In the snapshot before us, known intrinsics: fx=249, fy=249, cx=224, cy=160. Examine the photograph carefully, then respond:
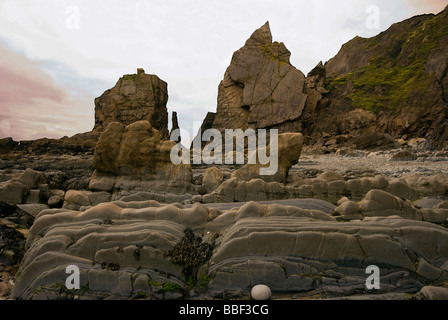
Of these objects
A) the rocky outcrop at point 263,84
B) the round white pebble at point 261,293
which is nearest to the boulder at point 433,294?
the round white pebble at point 261,293

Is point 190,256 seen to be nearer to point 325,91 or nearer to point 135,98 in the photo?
point 325,91

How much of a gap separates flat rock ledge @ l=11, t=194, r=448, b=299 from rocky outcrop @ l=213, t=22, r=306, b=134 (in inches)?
1990

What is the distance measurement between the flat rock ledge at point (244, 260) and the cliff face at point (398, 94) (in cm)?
3976

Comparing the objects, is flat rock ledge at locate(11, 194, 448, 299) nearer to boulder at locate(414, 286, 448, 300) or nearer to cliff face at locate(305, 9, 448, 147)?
boulder at locate(414, 286, 448, 300)

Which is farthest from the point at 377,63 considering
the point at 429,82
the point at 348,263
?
the point at 348,263

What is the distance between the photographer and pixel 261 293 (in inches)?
187

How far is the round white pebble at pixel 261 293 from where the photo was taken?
471 centimetres

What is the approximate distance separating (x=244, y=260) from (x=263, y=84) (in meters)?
54.0

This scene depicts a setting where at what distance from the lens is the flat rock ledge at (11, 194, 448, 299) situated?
505cm

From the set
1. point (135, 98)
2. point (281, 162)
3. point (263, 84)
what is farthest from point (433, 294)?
point (135, 98)

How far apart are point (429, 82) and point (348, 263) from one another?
5588cm

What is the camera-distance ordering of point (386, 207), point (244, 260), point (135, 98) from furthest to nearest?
point (135, 98)
point (386, 207)
point (244, 260)
